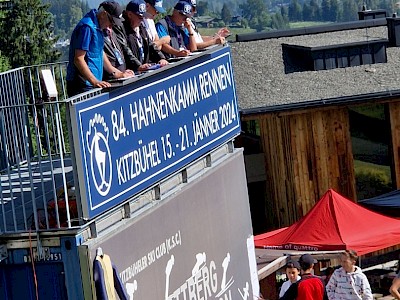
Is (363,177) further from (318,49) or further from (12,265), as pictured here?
(12,265)

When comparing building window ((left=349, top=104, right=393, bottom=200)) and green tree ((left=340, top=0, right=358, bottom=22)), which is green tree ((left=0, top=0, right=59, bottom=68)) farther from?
green tree ((left=340, top=0, right=358, bottom=22))

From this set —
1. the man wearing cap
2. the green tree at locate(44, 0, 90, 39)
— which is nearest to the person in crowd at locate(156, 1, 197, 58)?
the man wearing cap

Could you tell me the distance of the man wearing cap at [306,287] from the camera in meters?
12.3

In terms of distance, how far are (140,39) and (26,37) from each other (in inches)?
1908

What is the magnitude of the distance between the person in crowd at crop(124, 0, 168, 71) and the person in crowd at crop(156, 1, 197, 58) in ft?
1.47

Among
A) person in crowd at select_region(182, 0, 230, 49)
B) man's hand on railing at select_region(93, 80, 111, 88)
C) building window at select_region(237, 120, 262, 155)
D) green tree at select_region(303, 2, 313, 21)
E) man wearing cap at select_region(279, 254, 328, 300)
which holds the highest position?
person in crowd at select_region(182, 0, 230, 49)

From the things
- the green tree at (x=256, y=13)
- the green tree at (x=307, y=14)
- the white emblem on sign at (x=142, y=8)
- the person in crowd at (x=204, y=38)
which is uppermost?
the white emblem on sign at (x=142, y=8)

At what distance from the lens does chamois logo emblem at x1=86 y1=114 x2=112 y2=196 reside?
9156 millimetres

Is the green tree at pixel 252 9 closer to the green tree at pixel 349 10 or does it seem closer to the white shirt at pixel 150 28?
the green tree at pixel 349 10

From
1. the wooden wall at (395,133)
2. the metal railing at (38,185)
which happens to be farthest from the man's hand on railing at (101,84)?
the wooden wall at (395,133)

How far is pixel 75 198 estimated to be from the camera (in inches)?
365

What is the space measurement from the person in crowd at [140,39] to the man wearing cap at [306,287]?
104 inches

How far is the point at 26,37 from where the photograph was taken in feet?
195

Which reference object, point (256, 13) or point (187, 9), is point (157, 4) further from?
point (256, 13)
